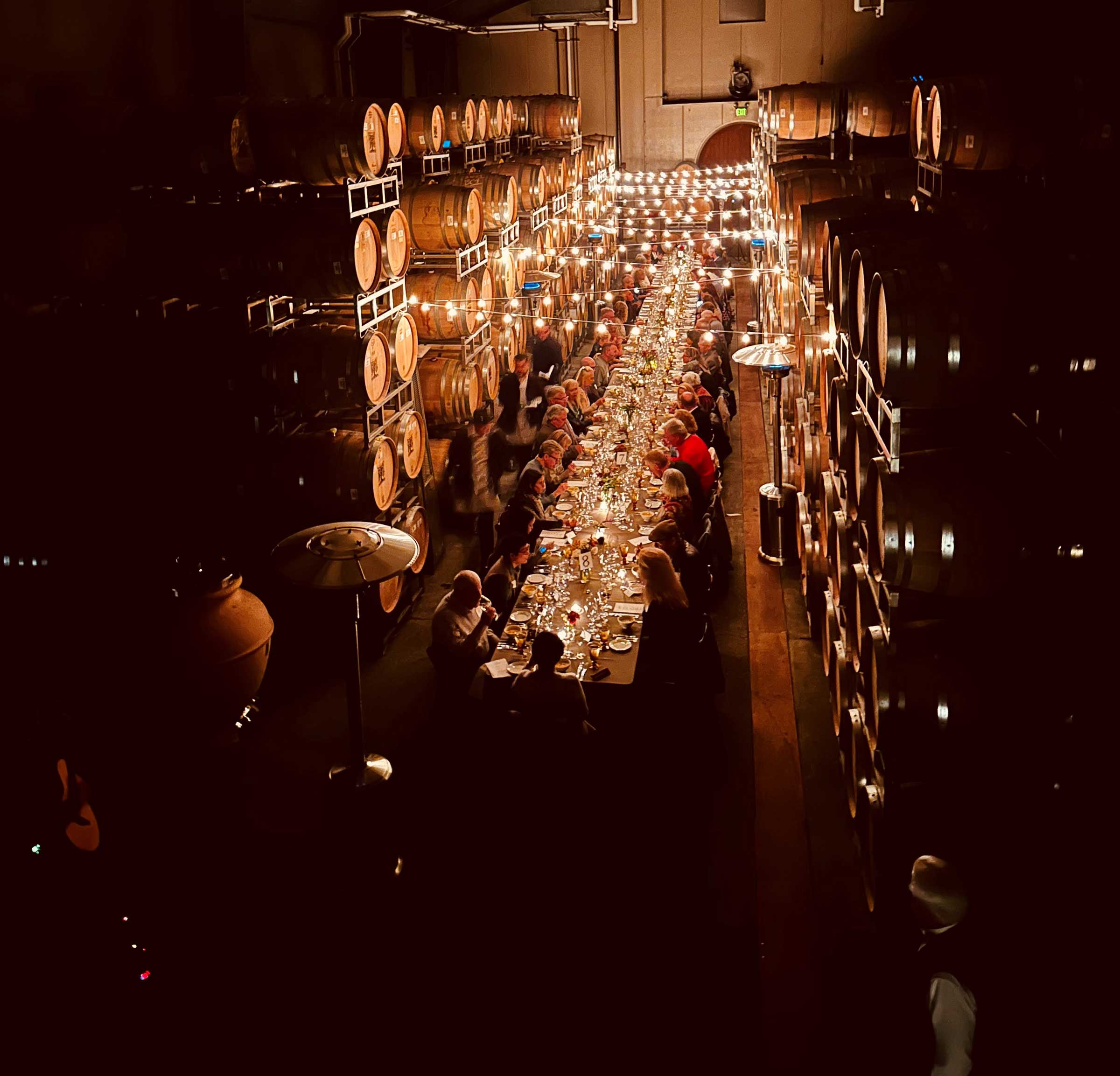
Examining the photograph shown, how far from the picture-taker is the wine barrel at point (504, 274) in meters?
10.7

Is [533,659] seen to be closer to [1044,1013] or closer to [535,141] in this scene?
[1044,1013]

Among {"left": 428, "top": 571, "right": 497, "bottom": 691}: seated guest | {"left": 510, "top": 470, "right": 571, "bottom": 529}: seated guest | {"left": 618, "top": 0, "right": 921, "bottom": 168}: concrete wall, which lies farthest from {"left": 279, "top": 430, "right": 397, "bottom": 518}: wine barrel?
{"left": 618, "top": 0, "right": 921, "bottom": 168}: concrete wall

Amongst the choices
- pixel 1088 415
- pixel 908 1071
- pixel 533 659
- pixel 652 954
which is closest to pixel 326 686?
pixel 533 659

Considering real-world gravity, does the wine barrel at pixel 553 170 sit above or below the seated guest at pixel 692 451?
above

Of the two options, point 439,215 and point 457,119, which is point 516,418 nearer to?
point 439,215

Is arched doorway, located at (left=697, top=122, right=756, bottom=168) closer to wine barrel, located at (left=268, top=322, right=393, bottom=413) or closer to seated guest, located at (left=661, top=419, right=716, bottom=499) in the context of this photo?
seated guest, located at (left=661, top=419, right=716, bottom=499)

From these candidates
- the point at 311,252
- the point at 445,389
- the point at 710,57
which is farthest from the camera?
the point at 710,57

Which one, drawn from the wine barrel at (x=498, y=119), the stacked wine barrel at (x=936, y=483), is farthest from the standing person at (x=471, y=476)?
the wine barrel at (x=498, y=119)

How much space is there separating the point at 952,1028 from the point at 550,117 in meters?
13.3

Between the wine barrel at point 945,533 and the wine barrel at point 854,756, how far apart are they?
4.72ft

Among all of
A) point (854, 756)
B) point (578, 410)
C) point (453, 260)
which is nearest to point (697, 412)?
point (578, 410)

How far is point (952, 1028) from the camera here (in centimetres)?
315

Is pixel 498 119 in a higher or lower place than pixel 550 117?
lower

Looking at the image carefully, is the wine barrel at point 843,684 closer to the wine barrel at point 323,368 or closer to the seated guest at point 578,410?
the wine barrel at point 323,368
